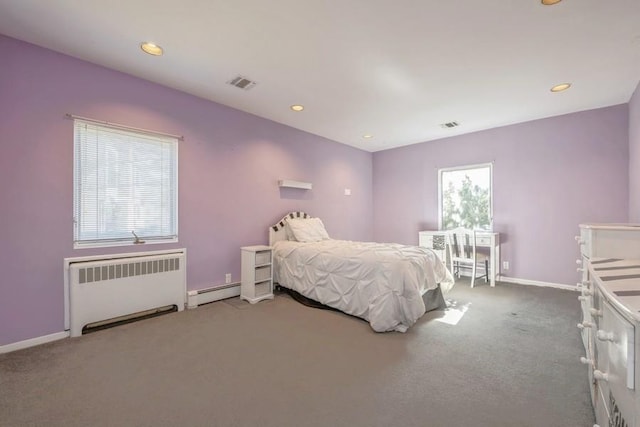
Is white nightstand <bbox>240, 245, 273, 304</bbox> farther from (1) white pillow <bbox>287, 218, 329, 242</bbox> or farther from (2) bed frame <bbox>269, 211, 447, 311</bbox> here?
(1) white pillow <bbox>287, 218, 329, 242</bbox>

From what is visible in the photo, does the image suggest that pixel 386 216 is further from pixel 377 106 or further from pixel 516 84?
pixel 516 84

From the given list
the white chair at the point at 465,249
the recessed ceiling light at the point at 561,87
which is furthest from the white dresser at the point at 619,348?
the white chair at the point at 465,249

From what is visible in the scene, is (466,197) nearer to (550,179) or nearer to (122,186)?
(550,179)

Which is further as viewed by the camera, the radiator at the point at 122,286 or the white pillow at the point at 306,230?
the white pillow at the point at 306,230

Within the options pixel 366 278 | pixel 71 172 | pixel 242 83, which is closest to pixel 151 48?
pixel 242 83

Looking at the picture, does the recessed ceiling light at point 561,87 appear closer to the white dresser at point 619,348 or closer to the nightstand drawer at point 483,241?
the nightstand drawer at point 483,241

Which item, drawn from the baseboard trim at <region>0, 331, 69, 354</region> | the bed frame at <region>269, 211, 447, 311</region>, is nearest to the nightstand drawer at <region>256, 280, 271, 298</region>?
the bed frame at <region>269, 211, 447, 311</region>

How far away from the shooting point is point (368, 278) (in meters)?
2.83

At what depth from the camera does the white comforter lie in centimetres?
261

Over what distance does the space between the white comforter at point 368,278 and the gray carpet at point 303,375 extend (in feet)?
0.57

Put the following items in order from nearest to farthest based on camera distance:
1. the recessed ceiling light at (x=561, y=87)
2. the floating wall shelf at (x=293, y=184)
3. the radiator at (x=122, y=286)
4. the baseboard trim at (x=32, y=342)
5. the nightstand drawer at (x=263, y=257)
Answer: the baseboard trim at (x=32, y=342), the radiator at (x=122, y=286), the recessed ceiling light at (x=561, y=87), the nightstand drawer at (x=263, y=257), the floating wall shelf at (x=293, y=184)

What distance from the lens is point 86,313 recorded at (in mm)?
2545

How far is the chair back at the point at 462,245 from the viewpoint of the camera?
4.16 metres

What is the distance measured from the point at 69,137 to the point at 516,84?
4515mm
